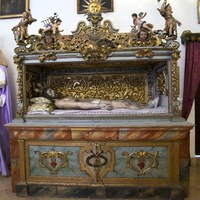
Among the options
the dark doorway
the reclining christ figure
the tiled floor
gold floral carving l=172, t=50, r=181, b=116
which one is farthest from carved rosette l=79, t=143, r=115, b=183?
the dark doorway

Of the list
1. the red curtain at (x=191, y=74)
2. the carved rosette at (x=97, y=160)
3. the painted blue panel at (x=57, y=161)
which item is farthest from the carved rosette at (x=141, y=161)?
the red curtain at (x=191, y=74)

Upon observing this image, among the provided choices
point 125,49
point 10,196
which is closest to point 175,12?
point 125,49

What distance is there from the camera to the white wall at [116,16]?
3.21 metres

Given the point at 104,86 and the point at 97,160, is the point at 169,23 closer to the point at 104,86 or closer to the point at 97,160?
the point at 104,86

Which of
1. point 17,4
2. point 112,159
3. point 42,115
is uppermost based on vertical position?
point 17,4

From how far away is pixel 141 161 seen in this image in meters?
2.38

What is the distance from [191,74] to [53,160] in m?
2.21

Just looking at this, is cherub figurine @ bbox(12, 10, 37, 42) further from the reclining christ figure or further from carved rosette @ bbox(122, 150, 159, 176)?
carved rosette @ bbox(122, 150, 159, 176)

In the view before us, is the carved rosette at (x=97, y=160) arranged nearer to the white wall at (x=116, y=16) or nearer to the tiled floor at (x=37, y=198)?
the tiled floor at (x=37, y=198)

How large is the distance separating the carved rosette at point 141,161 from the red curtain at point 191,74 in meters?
1.12

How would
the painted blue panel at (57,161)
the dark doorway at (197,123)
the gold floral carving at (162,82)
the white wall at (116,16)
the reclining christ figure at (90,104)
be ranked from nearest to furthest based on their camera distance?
the painted blue panel at (57,161), the gold floral carving at (162,82), the reclining christ figure at (90,104), the white wall at (116,16), the dark doorway at (197,123)

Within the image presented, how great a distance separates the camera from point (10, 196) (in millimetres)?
2488

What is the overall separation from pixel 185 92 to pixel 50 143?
2.02 meters

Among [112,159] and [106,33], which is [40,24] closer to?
[106,33]
